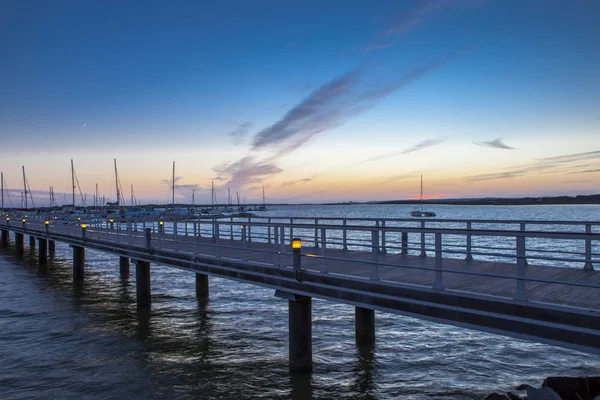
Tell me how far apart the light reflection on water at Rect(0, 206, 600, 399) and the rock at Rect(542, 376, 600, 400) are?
1.96 metres

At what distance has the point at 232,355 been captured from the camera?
13.4 meters

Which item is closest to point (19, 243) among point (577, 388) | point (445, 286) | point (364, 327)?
point (364, 327)

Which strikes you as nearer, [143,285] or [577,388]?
[577,388]

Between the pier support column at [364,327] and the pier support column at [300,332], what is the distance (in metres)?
2.90

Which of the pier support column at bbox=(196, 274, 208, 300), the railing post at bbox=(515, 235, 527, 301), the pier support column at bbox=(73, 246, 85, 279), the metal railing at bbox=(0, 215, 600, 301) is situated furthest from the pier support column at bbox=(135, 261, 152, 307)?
the railing post at bbox=(515, 235, 527, 301)

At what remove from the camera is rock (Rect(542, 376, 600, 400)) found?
903 cm

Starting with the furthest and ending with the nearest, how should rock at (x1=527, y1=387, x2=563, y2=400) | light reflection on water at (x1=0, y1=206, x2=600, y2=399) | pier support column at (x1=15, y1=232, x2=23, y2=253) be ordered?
pier support column at (x1=15, y1=232, x2=23, y2=253) → light reflection on water at (x1=0, y1=206, x2=600, y2=399) → rock at (x1=527, y1=387, x2=563, y2=400)

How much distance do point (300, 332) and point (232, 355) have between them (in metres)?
3.22

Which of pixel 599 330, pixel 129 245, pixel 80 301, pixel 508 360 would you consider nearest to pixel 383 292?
pixel 599 330

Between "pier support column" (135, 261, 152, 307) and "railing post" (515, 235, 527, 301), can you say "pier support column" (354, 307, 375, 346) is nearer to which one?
"railing post" (515, 235, 527, 301)

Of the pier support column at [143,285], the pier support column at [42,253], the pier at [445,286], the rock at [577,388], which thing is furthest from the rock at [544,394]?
the pier support column at [42,253]

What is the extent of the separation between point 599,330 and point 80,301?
20395 millimetres

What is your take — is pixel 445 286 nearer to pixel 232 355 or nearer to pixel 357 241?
pixel 232 355

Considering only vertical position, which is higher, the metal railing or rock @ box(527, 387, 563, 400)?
the metal railing
